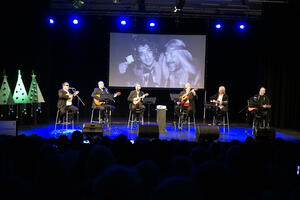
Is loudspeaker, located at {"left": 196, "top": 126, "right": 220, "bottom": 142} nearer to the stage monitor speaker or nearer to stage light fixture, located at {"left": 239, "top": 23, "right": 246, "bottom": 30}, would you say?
the stage monitor speaker

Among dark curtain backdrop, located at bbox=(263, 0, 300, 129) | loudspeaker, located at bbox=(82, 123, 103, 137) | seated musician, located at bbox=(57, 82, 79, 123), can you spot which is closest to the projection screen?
dark curtain backdrop, located at bbox=(263, 0, 300, 129)

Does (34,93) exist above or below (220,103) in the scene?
above

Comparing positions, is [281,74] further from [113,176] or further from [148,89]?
[113,176]

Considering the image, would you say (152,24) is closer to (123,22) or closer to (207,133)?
(123,22)

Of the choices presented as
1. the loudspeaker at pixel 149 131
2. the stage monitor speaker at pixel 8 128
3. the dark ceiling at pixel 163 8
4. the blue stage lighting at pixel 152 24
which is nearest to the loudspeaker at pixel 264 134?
the loudspeaker at pixel 149 131

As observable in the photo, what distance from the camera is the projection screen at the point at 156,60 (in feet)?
38.1

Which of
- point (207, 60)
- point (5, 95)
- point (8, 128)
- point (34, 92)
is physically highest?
point (207, 60)

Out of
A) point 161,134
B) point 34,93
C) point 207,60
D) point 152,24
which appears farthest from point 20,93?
point 207,60

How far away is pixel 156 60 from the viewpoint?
11.7 metres

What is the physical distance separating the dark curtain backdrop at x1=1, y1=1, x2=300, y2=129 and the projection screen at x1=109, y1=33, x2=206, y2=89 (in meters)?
0.58

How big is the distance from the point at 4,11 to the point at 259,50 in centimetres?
890

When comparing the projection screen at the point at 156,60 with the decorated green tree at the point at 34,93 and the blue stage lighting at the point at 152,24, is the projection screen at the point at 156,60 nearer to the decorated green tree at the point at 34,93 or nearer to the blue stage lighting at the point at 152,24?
the blue stage lighting at the point at 152,24

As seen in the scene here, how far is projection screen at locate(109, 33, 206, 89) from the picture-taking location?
1162cm

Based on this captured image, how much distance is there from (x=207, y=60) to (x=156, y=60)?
2131 millimetres
